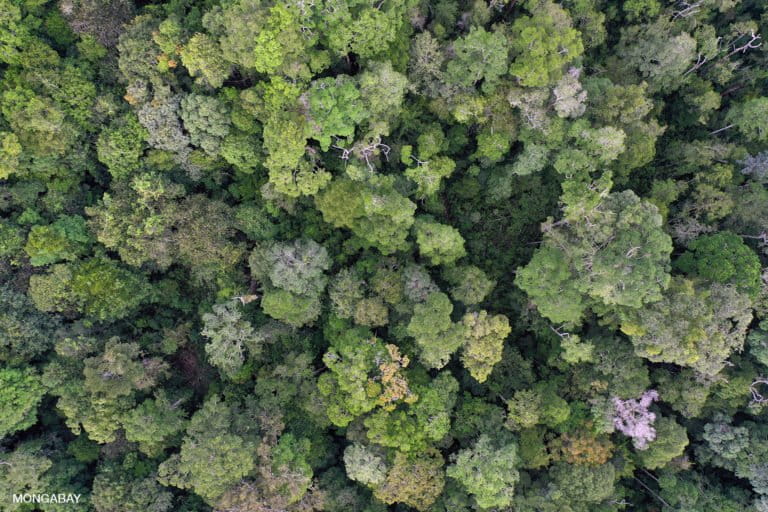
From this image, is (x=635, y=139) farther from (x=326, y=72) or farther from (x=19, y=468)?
(x=19, y=468)

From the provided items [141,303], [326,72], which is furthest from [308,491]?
[326,72]

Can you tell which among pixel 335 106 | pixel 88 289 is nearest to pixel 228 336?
pixel 88 289

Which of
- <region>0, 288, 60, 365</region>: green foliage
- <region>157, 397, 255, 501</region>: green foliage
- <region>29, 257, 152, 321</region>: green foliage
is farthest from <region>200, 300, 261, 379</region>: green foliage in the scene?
<region>0, 288, 60, 365</region>: green foliage

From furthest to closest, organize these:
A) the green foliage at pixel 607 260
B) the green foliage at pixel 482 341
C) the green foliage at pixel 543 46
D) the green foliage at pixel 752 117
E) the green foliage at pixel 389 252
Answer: the green foliage at pixel 752 117 < the green foliage at pixel 482 341 < the green foliage at pixel 389 252 < the green foliage at pixel 543 46 < the green foliage at pixel 607 260

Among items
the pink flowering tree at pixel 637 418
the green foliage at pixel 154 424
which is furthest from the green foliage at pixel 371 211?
the green foliage at pixel 154 424

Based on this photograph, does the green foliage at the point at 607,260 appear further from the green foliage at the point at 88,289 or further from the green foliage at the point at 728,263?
the green foliage at the point at 88,289

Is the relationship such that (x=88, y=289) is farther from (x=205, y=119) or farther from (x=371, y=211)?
(x=371, y=211)

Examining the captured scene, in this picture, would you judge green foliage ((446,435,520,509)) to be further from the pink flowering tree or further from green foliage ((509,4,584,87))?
green foliage ((509,4,584,87))

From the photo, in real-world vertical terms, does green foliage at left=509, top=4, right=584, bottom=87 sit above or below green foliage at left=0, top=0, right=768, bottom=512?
above
